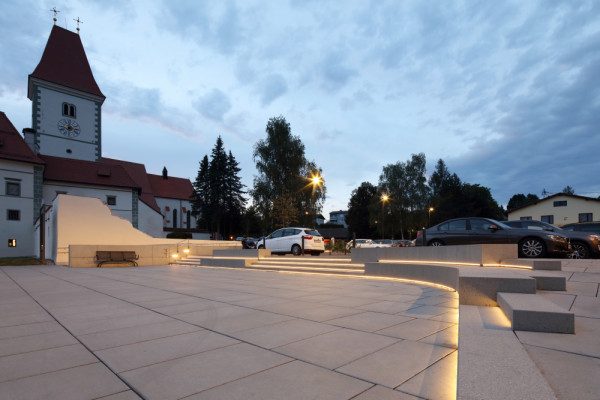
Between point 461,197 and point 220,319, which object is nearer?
point 220,319

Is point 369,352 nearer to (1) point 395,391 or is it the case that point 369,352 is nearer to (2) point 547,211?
(1) point 395,391

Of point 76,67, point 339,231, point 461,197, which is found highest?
point 76,67

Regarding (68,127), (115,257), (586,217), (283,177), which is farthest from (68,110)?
(586,217)

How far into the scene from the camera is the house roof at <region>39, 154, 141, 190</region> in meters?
35.7

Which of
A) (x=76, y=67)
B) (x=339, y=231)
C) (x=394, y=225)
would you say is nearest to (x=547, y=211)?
(x=394, y=225)

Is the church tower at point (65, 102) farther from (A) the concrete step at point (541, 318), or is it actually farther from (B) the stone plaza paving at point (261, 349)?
(A) the concrete step at point (541, 318)

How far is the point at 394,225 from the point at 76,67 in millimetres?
48180

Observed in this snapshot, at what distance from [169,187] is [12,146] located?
3276cm

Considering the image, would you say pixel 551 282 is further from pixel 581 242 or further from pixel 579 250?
pixel 579 250

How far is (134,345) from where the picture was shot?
11.4 ft

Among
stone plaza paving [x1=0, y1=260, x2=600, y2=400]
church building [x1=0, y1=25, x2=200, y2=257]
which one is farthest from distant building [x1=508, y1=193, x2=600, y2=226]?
church building [x1=0, y1=25, x2=200, y2=257]

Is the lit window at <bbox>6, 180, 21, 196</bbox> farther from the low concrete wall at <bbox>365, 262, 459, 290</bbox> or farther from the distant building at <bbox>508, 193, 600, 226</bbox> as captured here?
the distant building at <bbox>508, 193, 600, 226</bbox>

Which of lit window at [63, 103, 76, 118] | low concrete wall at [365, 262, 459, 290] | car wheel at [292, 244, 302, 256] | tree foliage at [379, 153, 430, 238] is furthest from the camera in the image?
tree foliage at [379, 153, 430, 238]

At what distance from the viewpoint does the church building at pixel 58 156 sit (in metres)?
31.0
